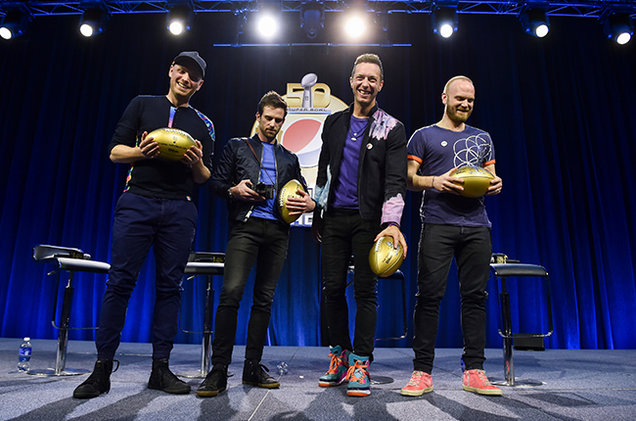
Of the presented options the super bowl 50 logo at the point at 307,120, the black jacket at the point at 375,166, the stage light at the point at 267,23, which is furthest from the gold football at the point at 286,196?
the stage light at the point at 267,23

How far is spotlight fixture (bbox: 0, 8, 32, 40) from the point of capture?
5.10 meters

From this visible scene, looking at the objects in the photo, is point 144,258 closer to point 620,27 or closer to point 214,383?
point 214,383

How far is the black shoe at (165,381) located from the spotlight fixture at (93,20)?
15.5 ft

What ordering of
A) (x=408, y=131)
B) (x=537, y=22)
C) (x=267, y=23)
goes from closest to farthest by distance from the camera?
(x=537, y=22)
(x=267, y=23)
(x=408, y=131)

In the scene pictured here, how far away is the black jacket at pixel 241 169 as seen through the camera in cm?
217

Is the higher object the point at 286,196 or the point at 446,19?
the point at 446,19

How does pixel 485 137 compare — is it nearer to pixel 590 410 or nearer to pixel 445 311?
pixel 590 410

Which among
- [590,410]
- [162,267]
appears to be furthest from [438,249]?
[162,267]

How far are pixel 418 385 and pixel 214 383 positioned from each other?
0.91 m

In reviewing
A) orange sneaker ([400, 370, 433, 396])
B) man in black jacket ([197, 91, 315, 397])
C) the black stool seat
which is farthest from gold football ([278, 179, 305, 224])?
the black stool seat

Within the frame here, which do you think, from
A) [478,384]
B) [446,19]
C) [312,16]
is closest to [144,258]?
[478,384]

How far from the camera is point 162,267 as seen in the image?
193 centimetres

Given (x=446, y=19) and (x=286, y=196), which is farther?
(x=446, y=19)

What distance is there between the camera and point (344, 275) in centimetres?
209
